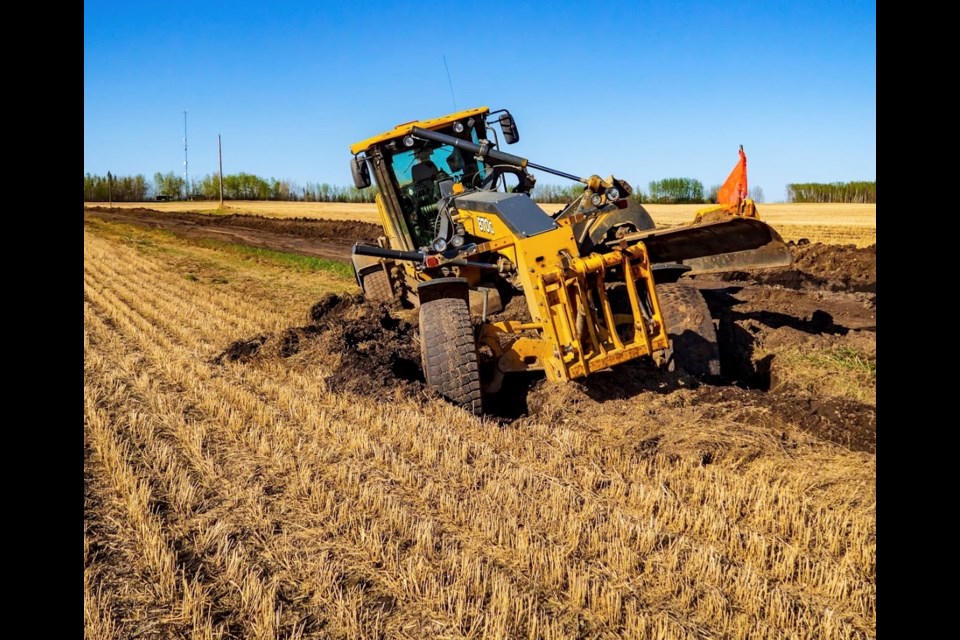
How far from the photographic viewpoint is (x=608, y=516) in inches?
179

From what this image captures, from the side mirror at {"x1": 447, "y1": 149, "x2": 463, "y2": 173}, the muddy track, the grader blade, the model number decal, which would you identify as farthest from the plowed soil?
the muddy track

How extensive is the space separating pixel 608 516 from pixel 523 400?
2702mm

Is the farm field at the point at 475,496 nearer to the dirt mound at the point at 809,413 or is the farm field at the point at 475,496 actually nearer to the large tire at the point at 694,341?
the dirt mound at the point at 809,413

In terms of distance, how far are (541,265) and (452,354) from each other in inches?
42.7

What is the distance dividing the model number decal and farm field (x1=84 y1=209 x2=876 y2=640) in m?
1.55

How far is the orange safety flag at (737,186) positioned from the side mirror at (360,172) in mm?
4097

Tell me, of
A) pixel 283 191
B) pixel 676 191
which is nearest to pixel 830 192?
pixel 676 191

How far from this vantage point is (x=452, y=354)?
6.61m

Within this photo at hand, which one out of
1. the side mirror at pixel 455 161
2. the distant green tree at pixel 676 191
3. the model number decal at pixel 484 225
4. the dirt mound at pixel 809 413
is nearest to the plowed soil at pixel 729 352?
the dirt mound at pixel 809 413

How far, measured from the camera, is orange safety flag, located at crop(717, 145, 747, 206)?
25.3ft

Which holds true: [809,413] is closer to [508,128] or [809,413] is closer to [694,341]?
[694,341]

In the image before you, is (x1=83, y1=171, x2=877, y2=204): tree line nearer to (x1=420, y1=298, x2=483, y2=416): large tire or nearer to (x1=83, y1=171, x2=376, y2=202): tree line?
(x1=83, y1=171, x2=376, y2=202): tree line

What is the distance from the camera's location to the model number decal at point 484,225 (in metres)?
7.29

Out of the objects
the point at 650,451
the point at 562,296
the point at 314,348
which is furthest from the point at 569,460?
the point at 314,348
